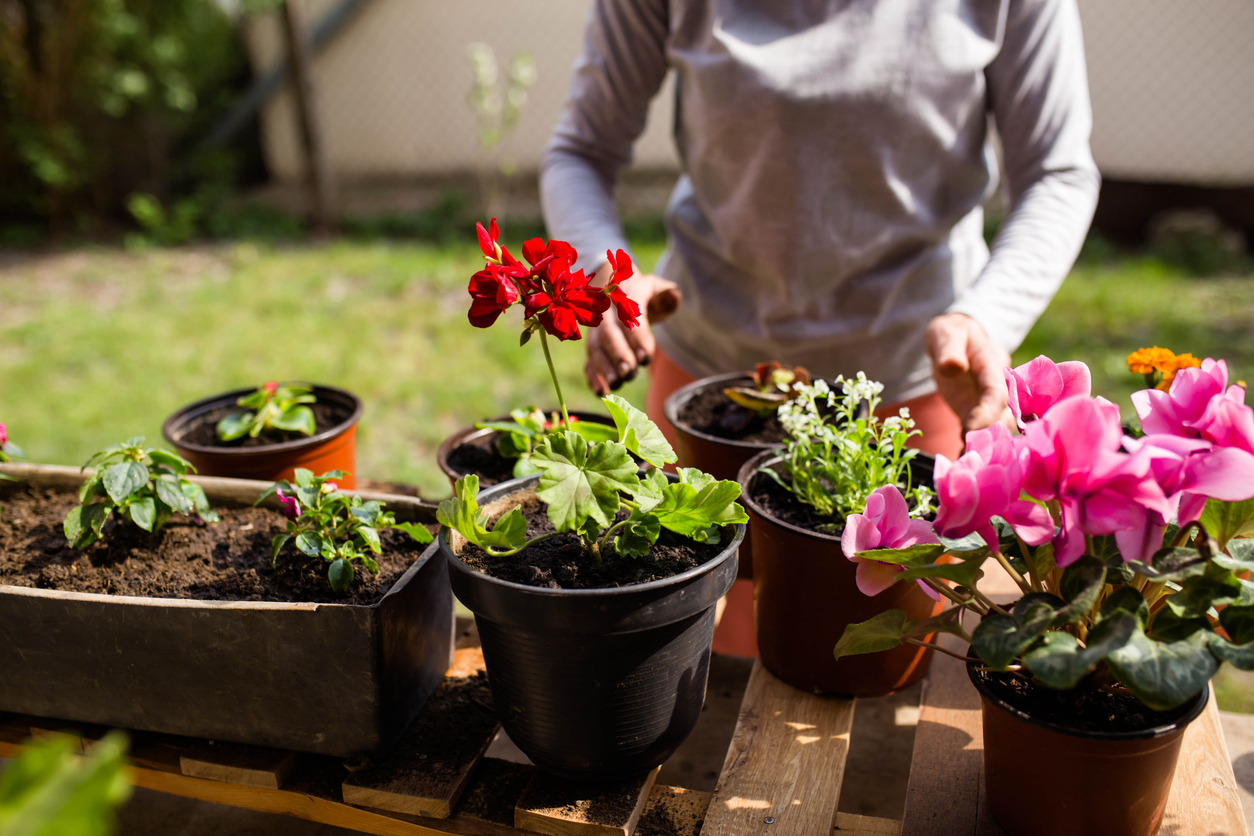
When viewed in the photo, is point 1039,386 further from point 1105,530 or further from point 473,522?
point 473,522

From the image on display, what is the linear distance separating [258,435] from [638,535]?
3.00ft

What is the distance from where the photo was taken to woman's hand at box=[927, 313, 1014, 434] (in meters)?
1.21

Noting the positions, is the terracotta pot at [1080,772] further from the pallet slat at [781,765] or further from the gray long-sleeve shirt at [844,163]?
the gray long-sleeve shirt at [844,163]

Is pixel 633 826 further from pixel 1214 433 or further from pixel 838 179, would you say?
pixel 838 179

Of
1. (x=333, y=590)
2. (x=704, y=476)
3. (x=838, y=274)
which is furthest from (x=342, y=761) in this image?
(x=838, y=274)

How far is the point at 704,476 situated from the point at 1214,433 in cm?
49

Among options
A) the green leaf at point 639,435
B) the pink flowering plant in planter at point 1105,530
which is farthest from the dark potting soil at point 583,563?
the pink flowering plant in planter at point 1105,530

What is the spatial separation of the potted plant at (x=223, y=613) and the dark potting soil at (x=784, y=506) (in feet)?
1.48

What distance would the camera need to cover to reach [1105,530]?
0.74 metres

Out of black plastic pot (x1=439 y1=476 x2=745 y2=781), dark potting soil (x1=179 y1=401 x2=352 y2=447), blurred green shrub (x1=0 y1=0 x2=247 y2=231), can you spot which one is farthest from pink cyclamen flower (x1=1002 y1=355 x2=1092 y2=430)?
blurred green shrub (x1=0 y1=0 x2=247 y2=231)

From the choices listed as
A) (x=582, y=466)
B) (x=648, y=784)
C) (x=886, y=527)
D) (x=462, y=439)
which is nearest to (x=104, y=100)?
(x=462, y=439)

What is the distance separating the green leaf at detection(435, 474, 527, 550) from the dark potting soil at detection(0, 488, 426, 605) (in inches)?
8.5

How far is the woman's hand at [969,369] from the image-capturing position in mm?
1208

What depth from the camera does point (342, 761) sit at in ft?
3.53
